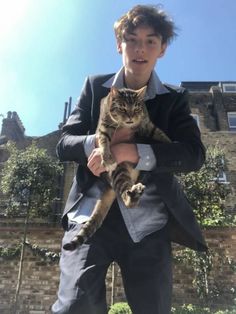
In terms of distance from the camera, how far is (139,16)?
7.80 ft

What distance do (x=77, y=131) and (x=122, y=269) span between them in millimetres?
900

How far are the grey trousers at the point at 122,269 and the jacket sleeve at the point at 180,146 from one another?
0.42 meters

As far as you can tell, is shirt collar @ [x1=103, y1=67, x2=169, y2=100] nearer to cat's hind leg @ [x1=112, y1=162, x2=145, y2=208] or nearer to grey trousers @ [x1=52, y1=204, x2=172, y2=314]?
cat's hind leg @ [x1=112, y1=162, x2=145, y2=208]

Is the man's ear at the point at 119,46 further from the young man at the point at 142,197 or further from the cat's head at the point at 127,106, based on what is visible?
the cat's head at the point at 127,106

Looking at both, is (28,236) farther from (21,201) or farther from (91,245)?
(91,245)

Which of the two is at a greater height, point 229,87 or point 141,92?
point 229,87

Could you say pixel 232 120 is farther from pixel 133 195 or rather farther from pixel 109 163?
pixel 133 195

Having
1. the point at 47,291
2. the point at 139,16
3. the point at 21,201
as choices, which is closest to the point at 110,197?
the point at 139,16

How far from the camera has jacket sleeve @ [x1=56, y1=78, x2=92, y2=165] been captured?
7.06 feet

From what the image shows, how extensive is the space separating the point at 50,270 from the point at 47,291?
443 mm

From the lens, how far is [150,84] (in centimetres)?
247

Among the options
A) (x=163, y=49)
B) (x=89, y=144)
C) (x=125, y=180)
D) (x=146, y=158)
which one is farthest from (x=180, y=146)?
(x=163, y=49)

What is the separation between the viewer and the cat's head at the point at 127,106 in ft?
7.55

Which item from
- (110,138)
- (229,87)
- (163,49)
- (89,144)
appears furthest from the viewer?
(229,87)
